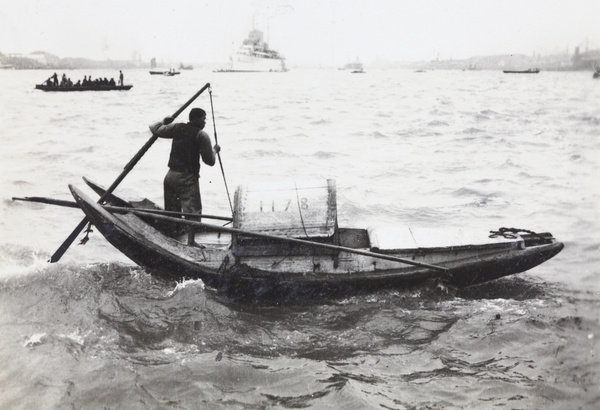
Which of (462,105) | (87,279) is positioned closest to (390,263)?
(87,279)

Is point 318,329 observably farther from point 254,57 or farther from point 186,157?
point 254,57

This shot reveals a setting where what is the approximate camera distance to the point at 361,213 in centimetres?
1205

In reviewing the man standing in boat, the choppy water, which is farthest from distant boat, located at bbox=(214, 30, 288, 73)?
the man standing in boat

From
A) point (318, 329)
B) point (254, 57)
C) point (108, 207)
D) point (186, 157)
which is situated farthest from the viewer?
point (254, 57)

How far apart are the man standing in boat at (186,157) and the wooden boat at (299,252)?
2.41 ft

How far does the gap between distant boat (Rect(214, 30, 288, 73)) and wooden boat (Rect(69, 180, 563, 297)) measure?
89.8 metres

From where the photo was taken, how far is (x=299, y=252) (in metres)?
6.39

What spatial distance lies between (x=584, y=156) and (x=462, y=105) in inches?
731

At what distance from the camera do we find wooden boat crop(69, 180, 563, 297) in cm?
617

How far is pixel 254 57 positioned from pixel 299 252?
90589 millimetres

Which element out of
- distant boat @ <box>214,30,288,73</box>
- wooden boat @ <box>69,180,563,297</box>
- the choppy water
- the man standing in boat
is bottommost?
the choppy water

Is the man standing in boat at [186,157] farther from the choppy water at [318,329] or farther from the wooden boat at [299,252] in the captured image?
the choppy water at [318,329]

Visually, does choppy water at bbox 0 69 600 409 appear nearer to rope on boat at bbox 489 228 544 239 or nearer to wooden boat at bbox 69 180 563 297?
wooden boat at bbox 69 180 563 297

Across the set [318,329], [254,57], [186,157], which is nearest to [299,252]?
[318,329]
